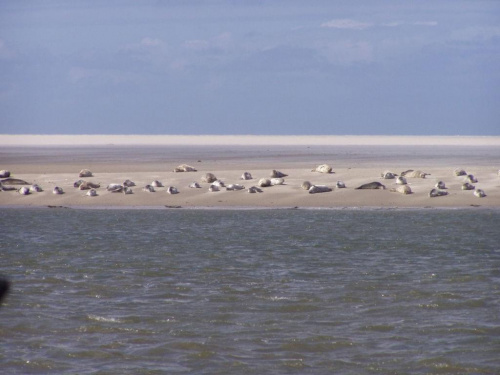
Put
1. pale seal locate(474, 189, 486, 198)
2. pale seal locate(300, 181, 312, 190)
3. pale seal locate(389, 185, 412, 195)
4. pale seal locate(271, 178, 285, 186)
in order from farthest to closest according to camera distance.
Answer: pale seal locate(271, 178, 285, 186) → pale seal locate(300, 181, 312, 190) → pale seal locate(389, 185, 412, 195) → pale seal locate(474, 189, 486, 198)

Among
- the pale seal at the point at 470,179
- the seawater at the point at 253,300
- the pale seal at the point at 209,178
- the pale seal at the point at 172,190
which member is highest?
the pale seal at the point at 470,179

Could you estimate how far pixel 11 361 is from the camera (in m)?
7.84

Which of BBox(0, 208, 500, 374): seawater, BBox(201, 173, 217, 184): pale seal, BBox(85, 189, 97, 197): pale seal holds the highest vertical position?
BBox(201, 173, 217, 184): pale seal

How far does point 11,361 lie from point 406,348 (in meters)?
3.72

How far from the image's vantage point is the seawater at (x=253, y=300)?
790cm

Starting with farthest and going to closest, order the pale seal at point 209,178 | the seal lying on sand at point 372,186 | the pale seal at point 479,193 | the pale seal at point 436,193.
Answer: the pale seal at point 209,178, the seal lying on sand at point 372,186, the pale seal at point 436,193, the pale seal at point 479,193

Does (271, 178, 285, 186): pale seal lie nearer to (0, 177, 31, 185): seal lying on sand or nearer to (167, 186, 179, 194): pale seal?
(167, 186, 179, 194): pale seal

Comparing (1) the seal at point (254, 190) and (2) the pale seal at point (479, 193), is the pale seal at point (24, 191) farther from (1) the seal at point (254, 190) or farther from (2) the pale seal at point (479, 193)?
(2) the pale seal at point (479, 193)

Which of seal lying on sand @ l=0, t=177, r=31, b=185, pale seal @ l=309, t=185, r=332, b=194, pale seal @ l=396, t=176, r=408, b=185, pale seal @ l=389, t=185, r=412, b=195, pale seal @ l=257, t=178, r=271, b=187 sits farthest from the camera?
seal lying on sand @ l=0, t=177, r=31, b=185

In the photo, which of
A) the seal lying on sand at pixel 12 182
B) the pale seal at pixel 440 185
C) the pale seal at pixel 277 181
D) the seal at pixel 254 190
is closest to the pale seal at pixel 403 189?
the pale seal at pixel 440 185

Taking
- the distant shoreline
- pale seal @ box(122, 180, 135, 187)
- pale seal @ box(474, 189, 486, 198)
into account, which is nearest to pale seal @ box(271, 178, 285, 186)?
pale seal @ box(122, 180, 135, 187)

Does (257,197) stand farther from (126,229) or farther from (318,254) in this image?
(318,254)

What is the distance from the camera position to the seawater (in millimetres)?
7902

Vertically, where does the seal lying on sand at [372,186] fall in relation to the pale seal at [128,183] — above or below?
above
